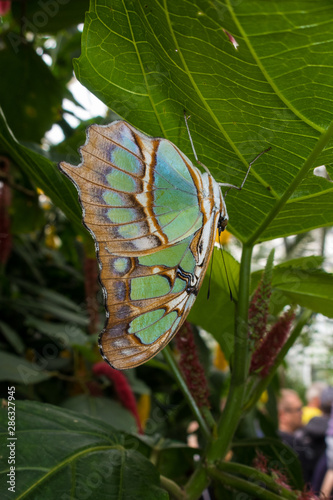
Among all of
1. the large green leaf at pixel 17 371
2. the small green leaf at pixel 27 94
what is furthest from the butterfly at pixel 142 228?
the small green leaf at pixel 27 94

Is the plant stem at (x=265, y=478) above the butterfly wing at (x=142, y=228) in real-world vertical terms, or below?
below

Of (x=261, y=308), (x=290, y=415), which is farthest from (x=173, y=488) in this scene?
(x=290, y=415)

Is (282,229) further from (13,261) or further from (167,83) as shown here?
(13,261)

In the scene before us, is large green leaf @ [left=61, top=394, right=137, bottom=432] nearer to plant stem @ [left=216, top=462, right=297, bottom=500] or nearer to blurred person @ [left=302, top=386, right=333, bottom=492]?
plant stem @ [left=216, top=462, right=297, bottom=500]

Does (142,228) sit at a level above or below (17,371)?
above

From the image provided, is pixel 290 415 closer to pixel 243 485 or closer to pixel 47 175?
pixel 243 485

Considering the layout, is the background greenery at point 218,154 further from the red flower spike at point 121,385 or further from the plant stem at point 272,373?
the red flower spike at point 121,385
